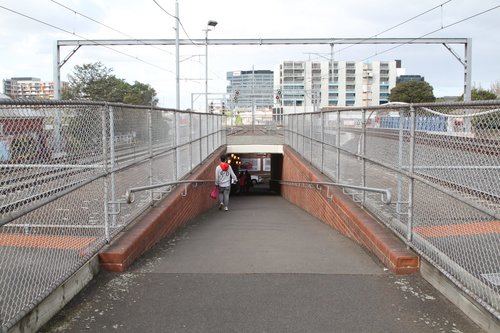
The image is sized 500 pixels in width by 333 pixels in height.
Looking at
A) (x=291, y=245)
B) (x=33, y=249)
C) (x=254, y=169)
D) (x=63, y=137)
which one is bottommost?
(x=254, y=169)

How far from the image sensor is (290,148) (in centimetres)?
2016

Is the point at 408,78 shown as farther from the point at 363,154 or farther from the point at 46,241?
the point at 46,241

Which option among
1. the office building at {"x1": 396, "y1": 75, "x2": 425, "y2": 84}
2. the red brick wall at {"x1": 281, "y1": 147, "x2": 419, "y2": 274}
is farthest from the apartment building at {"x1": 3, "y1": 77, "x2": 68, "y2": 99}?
the office building at {"x1": 396, "y1": 75, "x2": 425, "y2": 84}

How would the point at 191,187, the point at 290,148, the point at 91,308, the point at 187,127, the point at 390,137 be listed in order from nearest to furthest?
the point at 91,308, the point at 390,137, the point at 191,187, the point at 187,127, the point at 290,148

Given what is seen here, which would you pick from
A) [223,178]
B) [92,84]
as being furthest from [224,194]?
[92,84]

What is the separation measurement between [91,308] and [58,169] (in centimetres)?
121

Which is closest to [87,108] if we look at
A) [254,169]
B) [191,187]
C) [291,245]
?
[291,245]

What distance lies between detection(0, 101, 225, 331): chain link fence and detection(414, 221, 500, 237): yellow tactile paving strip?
3360mm

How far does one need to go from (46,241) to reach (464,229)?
3.85 metres

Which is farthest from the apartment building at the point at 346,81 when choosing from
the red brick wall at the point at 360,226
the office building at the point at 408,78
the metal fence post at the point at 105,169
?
the metal fence post at the point at 105,169

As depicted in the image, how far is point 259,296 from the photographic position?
4.31 meters

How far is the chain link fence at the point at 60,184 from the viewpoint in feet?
10.9

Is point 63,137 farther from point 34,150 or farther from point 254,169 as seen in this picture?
point 254,169

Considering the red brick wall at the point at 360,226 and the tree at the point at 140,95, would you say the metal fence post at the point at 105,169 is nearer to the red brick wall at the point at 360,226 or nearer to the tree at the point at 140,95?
the red brick wall at the point at 360,226
